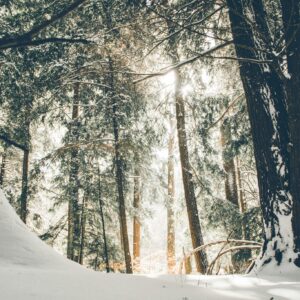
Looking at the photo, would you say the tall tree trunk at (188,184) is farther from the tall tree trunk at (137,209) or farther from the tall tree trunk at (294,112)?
the tall tree trunk at (294,112)

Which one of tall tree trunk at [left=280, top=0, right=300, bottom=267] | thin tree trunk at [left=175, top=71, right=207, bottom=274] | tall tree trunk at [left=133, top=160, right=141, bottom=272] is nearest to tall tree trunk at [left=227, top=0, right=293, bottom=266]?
tall tree trunk at [left=280, top=0, right=300, bottom=267]

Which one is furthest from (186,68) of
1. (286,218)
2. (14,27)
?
(286,218)

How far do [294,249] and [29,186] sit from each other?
28.8ft

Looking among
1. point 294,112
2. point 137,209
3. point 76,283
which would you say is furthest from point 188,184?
point 76,283

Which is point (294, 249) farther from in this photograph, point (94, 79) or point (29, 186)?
point (29, 186)

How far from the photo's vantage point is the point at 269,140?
13.8ft

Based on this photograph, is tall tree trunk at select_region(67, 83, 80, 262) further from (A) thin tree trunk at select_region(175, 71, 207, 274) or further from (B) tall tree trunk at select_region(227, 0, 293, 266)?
(B) tall tree trunk at select_region(227, 0, 293, 266)

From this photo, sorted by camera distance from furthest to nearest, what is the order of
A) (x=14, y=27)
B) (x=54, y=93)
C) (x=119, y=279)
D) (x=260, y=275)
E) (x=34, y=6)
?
1. (x=54, y=93)
2. (x=34, y=6)
3. (x=14, y=27)
4. (x=260, y=275)
5. (x=119, y=279)

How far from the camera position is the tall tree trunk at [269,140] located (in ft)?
12.9

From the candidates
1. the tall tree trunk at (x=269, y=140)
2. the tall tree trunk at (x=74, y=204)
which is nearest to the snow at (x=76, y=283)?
the tall tree trunk at (x=269, y=140)

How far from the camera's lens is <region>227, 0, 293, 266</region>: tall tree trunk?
3938 mm

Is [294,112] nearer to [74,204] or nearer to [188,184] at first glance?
[188,184]

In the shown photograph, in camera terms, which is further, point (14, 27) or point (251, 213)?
point (251, 213)

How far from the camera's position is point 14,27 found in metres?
6.77
